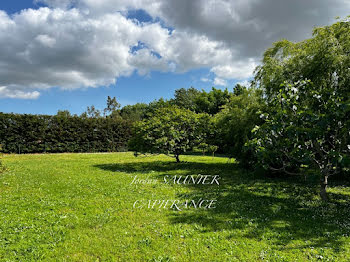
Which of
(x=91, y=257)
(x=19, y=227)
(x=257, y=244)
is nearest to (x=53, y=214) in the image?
(x=19, y=227)

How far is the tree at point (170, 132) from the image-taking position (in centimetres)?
1193

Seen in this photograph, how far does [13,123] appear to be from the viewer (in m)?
18.0

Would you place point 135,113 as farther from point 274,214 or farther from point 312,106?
point 274,214

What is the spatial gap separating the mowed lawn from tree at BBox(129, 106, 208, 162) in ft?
13.4

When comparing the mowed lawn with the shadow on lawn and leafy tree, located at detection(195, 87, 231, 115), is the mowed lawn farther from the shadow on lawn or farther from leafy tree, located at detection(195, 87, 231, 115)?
leafy tree, located at detection(195, 87, 231, 115)

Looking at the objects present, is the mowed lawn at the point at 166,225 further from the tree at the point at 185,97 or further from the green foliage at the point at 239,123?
the tree at the point at 185,97

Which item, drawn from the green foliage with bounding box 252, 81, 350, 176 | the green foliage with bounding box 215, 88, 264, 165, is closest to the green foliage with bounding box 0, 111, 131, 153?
the green foliage with bounding box 215, 88, 264, 165

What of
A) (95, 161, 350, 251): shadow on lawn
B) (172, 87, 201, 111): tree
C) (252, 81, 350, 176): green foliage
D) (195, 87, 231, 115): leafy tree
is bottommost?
(95, 161, 350, 251): shadow on lawn

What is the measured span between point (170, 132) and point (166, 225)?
700 cm

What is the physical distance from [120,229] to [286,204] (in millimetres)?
4732

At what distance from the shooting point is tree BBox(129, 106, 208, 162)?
1193 cm

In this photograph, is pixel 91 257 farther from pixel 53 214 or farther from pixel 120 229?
pixel 53 214

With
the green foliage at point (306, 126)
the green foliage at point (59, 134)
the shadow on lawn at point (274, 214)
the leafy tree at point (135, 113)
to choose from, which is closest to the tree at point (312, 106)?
the green foliage at point (306, 126)

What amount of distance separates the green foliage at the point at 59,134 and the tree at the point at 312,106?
1720 cm
